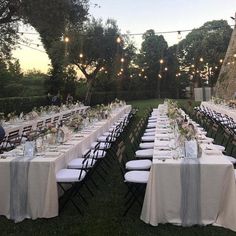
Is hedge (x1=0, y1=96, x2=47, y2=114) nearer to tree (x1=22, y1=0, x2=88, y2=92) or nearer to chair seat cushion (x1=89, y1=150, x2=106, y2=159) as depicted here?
tree (x1=22, y1=0, x2=88, y2=92)

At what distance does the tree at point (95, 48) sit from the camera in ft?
107

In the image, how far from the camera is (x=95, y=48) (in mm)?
33594

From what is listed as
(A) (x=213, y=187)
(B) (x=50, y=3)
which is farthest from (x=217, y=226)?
(B) (x=50, y=3)

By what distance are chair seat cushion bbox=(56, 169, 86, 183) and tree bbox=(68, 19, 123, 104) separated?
1014 inches

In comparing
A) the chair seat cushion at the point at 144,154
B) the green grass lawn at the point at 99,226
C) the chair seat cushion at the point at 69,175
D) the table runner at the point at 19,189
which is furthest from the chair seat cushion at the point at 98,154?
the table runner at the point at 19,189

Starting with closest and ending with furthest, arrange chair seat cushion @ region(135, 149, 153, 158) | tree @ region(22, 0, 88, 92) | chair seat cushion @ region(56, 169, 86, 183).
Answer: chair seat cushion @ region(56, 169, 86, 183) → chair seat cushion @ region(135, 149, 153, 158) → tree @ region(22, 0, 88, 92)

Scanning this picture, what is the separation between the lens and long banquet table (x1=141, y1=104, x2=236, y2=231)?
17.1ft

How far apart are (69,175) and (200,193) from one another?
6.26 ft

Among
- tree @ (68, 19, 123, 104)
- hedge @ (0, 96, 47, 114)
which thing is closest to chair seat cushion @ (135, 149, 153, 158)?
hedge @ (0, 96, 47, 114)

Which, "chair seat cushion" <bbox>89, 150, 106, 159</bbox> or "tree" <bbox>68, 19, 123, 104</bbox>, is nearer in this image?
"chair seat cushion" <bbox>89, 150, 106, 159</bbox>

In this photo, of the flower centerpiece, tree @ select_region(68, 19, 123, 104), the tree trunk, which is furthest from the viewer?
the tree trunk

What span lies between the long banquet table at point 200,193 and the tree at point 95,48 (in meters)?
26.7

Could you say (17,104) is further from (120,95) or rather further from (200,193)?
(120,95)

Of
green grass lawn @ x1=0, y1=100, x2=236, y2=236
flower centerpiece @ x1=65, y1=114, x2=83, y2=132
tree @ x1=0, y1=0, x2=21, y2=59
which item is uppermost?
tree @ x1=0, y1=0, x2=21, y2=59
